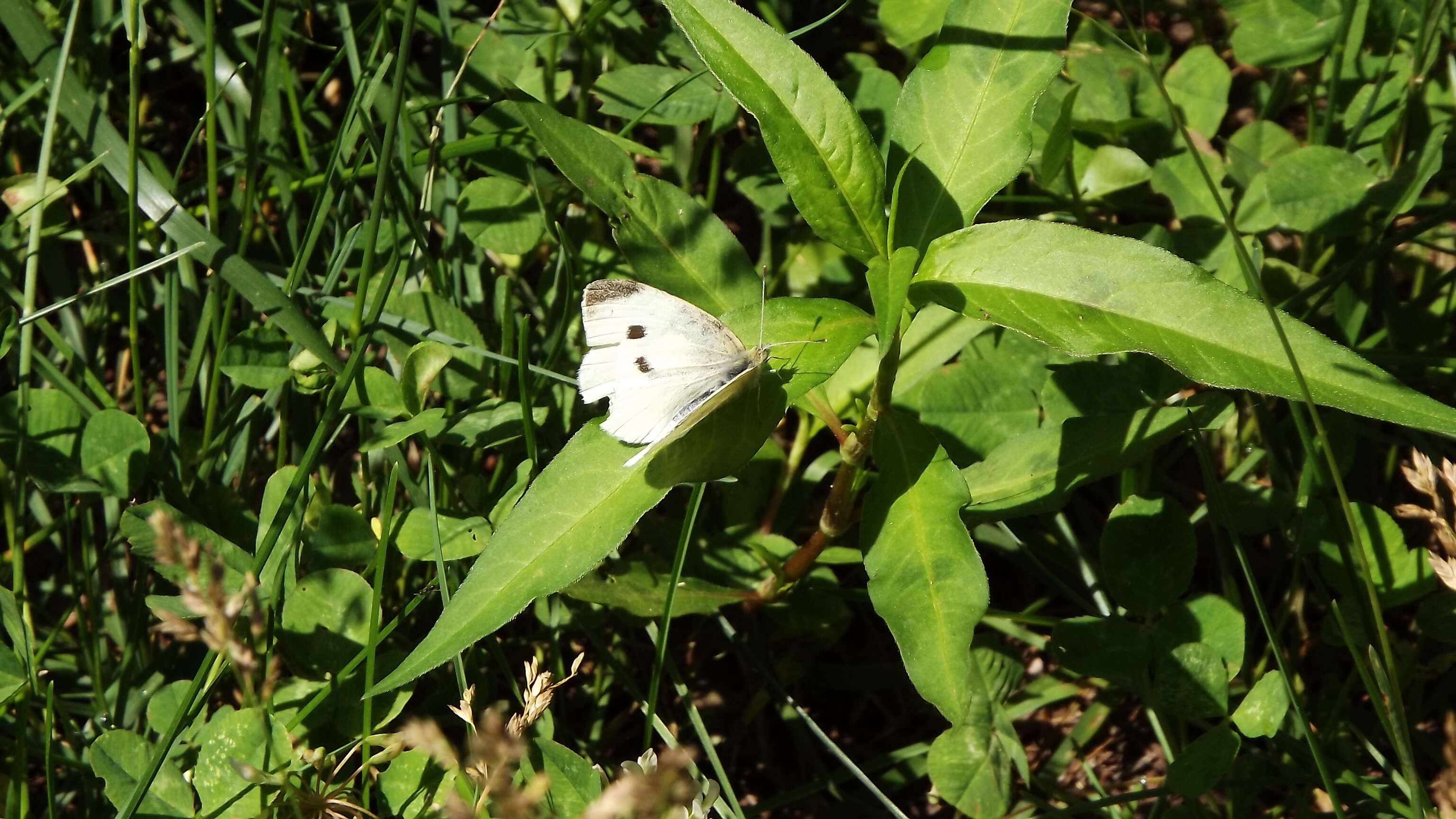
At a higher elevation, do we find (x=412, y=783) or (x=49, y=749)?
(x=49, y=749)

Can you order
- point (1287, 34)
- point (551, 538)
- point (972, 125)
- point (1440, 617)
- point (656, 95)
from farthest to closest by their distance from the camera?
point (1287, 34)
point (656, 95)
point (1440, 617)
point (972, 125)
point (551, 538)

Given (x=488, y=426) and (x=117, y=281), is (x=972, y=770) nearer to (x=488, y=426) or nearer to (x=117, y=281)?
(x=488, y=426)

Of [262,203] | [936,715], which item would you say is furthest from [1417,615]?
[262,203]

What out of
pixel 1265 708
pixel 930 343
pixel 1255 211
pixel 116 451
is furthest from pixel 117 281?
pixel 1255 211

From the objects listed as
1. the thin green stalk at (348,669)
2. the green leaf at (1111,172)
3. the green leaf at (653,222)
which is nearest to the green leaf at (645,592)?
the thin green stalk at (348,669)

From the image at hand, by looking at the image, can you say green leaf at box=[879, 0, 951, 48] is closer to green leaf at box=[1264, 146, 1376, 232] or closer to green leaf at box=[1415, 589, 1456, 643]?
green leaf at box=[1264, 146, 1376, 232]

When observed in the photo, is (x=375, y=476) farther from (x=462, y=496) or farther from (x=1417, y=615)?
(x=1417, y=615)
